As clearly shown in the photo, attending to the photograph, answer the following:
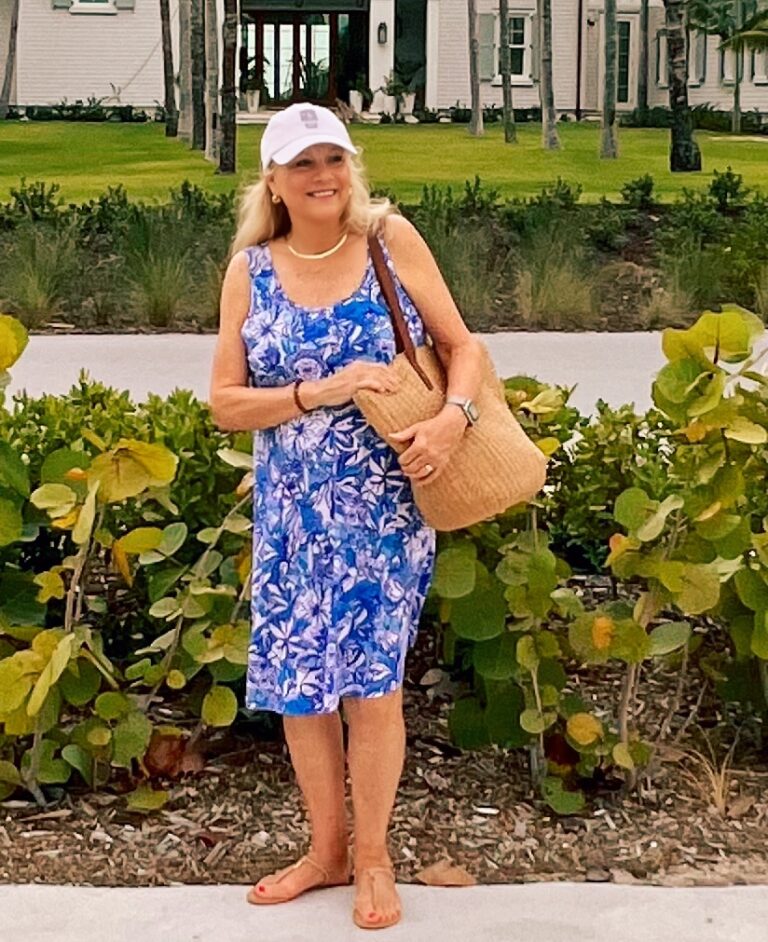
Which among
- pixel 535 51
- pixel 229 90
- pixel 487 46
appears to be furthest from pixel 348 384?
pixel 535 51

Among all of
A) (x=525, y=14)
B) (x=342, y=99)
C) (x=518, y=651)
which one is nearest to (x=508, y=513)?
(x=518, y=651)

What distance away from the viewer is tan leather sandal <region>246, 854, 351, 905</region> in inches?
129

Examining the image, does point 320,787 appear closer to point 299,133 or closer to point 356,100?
point 299,133

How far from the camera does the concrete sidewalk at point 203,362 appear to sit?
902 cm

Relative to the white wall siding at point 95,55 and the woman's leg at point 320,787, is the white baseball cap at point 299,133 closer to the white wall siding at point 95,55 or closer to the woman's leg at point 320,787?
the woman's leg at point 320,787

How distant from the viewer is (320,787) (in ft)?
10.8

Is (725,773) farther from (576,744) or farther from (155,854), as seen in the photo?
(155,854)

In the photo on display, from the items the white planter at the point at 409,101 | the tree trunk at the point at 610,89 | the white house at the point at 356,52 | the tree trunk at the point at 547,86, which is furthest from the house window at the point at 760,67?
the white planter at the point at 409,101

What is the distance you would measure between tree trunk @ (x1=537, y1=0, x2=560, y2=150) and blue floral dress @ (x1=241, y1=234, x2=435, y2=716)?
1398cm

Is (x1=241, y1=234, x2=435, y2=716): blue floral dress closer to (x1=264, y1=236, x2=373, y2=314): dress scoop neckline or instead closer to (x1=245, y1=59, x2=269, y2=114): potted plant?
(x1=264, y1=236, x2=373, y2=314): dress scoop neckline

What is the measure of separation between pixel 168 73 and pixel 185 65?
0.49 m

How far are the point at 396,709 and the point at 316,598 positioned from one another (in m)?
0.28

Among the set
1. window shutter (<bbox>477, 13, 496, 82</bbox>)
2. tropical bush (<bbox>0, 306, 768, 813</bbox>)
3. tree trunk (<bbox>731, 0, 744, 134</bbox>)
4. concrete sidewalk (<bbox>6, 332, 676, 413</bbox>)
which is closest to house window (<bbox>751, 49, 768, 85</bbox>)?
tree trunk (<bbox>731, 0, 744, 134</bbox>)

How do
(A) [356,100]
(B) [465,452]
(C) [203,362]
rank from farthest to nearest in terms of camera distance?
(A) [356,100] → (C) [203,362] → (B) [465,452]
